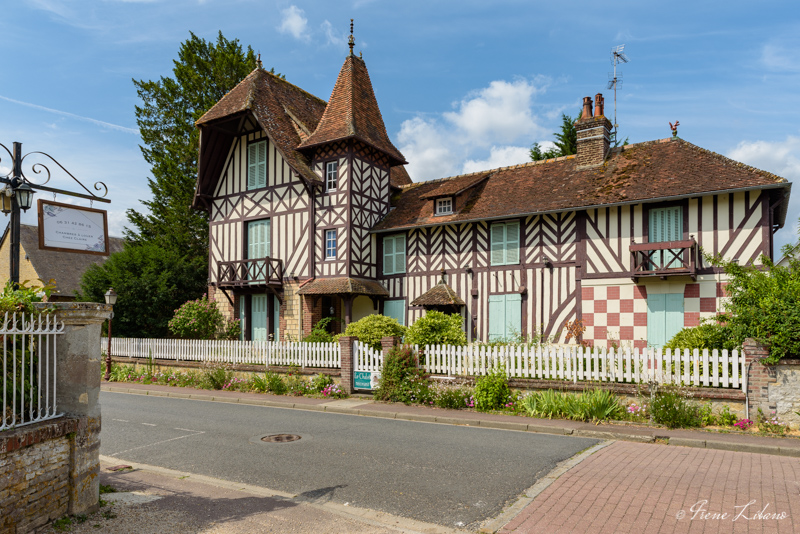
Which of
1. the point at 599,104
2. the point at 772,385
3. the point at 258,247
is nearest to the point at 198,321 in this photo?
the point at 258,247

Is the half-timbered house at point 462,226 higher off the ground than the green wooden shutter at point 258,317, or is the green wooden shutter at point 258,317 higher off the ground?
the half-timbered house at point 462,226

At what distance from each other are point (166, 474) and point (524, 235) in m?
13.9

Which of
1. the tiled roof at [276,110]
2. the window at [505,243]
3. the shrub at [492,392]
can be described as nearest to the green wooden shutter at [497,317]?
the window at [505,243]

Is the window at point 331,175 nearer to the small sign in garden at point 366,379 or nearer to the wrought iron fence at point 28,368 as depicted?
the small sign in garden at point 366,379

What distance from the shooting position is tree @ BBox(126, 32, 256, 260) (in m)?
29.4

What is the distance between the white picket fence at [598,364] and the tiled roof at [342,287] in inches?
262

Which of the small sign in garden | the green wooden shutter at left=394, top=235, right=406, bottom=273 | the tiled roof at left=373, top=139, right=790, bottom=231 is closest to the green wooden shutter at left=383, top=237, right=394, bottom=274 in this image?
the green wooden shutter at left=394, top=235, right=406, bottom=273

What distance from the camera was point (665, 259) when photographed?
15.8m

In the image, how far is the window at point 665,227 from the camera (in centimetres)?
1588

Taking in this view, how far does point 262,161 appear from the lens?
22.2 meters

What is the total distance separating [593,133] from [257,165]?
504 inches

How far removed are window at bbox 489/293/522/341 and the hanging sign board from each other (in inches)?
543

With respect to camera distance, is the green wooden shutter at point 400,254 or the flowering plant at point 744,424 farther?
the green wooden shutter at point 400,254

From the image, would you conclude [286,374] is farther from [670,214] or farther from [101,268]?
[101,268]
